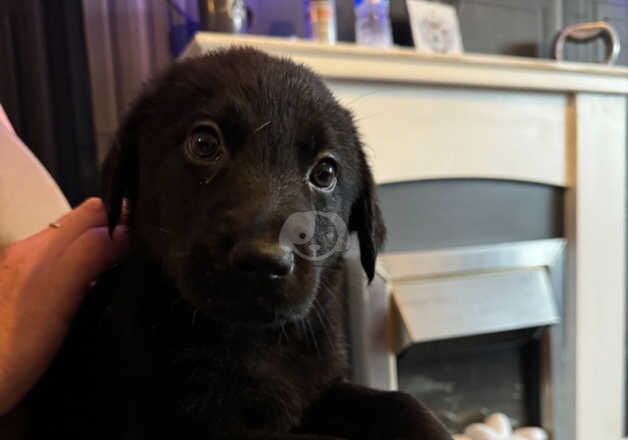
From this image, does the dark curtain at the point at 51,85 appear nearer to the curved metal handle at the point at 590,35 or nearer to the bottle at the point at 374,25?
the bottle at the point at 374,25

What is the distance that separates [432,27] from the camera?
5.74ft

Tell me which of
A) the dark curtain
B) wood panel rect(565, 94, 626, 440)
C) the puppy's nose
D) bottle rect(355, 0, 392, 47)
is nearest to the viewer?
the puppy's nose

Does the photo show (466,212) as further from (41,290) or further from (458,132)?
(41,290)

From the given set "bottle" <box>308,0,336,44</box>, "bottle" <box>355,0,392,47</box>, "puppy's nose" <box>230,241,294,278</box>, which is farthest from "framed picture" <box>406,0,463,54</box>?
"puppy's nose" <box>230,241,294,278</box>

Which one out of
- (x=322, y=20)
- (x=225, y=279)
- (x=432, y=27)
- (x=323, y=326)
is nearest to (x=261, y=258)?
(x=225, y=279)

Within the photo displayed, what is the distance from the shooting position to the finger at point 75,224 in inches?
33.9

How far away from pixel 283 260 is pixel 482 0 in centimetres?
174

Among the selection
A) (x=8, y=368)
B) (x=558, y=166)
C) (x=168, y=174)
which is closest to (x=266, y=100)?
(x=168, y=174)

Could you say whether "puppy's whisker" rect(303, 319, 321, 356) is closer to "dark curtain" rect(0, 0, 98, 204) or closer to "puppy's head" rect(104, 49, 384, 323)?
"puppy's head" rect(104, 49, 384, 323)

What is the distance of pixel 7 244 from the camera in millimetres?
924

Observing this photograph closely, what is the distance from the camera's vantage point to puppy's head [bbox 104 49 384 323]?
62 centimetres

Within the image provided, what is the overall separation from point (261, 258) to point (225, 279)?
66 millimetres

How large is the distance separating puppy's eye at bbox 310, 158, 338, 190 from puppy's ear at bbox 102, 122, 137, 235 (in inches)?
11.3

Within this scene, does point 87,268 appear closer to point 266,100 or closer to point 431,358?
point 266,100
